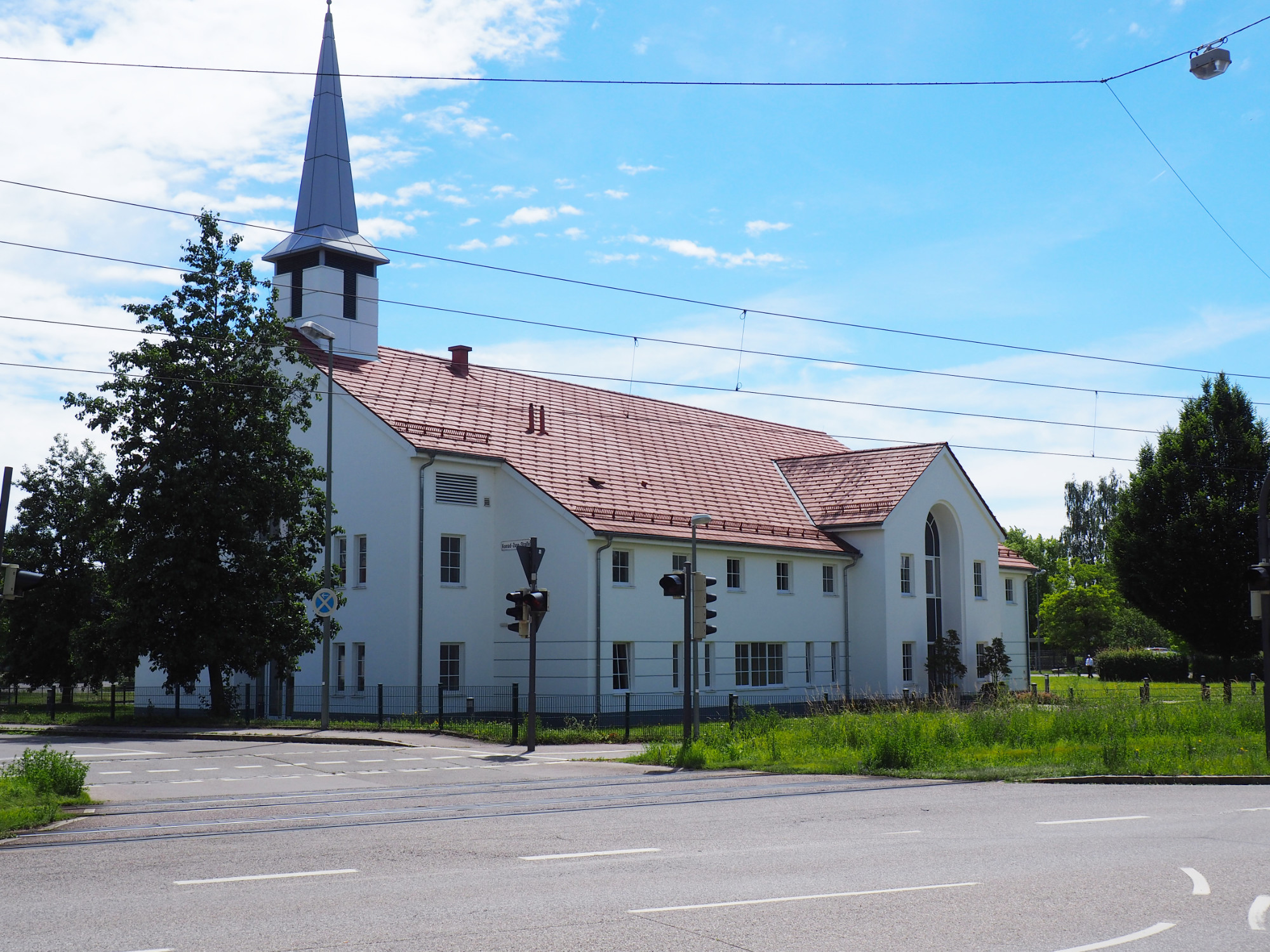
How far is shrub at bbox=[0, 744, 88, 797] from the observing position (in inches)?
550

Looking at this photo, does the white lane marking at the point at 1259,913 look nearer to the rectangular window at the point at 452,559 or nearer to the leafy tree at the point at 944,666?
the rectangular window at the point at 452,559

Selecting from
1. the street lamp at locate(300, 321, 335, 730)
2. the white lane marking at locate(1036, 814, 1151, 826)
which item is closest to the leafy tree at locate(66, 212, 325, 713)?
the street lamp at locate(300, 321, 335, 730)

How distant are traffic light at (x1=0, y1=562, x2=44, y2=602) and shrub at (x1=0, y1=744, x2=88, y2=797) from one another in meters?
4.81

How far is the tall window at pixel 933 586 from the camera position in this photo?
41906mm

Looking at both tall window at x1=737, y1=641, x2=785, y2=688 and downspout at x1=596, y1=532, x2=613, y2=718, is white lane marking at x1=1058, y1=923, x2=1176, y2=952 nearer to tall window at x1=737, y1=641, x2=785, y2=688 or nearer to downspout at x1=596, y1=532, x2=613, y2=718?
downspout at x1=596, y1=532, x2=613, y2=718

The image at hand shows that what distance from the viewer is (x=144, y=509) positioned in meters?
29.4

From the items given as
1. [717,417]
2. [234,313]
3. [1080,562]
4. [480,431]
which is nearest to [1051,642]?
[1080,562]

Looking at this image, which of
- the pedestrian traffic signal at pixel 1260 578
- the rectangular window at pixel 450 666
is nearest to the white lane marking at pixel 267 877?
the pedestrian traffic signal at pixel 1260 578

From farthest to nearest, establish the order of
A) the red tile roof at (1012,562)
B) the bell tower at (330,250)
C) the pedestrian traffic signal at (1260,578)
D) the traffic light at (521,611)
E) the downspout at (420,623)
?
the red tile roof at (1012,562), the bell tower at (330,250), the downspout at (420,623), the traffic light at (521,611), the pedestrian traffic signal at (1260,578)

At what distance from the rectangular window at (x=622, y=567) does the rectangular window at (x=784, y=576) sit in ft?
21.5

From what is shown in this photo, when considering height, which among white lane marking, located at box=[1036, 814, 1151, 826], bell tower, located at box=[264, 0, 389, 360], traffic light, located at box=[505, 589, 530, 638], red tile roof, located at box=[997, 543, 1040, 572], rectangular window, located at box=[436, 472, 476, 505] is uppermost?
bell tower, located at box=[264, 0, 389, 360]

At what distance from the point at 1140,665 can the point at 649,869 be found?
61557 millimetres

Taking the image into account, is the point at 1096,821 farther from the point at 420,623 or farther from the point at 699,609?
the point at 420,623

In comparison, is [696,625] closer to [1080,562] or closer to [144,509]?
[144,509]
